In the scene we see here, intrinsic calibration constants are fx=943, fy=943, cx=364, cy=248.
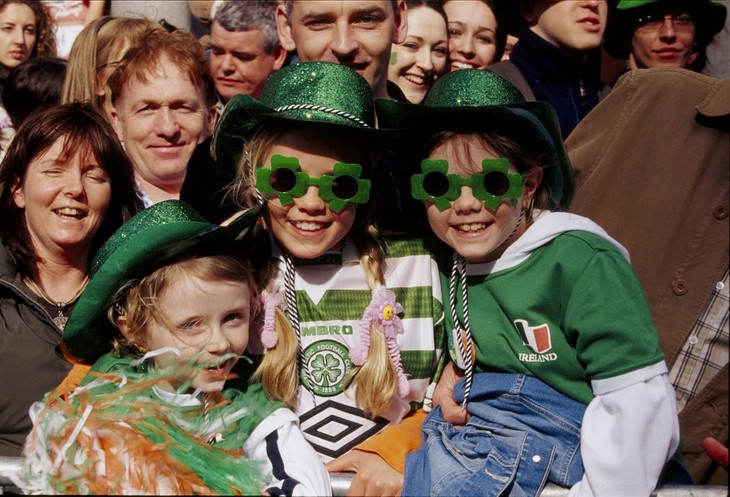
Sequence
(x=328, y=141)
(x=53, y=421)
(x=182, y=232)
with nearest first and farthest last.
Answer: (x=53, y=421) → (x=182, y=232) → (x=328, y=141)

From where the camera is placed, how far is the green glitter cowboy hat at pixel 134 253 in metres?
3.00

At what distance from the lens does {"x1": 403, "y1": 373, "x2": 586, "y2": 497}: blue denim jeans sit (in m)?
2.93

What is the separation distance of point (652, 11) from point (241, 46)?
6.99 ft

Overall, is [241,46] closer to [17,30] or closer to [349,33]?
[349,33]

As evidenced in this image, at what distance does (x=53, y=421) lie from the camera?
2.61 meters

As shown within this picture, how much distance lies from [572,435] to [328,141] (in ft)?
4.14

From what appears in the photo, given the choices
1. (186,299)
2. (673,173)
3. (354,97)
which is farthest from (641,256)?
(186,299)

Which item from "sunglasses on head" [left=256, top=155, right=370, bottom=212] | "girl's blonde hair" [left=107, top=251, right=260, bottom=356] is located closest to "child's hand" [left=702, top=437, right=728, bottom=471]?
"sunglasses on head" [left=256, top=155, right=370, bottom=212]

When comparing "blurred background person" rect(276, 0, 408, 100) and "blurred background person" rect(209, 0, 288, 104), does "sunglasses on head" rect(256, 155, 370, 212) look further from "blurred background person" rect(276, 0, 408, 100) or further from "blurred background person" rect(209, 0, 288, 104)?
"blurred background person" rect(209, 0, 288, 104)

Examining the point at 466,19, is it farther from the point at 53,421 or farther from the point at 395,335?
the point at 53,421

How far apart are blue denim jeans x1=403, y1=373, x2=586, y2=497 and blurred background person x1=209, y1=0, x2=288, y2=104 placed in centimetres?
257

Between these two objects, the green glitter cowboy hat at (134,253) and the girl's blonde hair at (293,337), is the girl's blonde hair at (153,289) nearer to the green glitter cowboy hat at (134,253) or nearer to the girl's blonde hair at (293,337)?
the green glitter cowboy hat at (134,253)

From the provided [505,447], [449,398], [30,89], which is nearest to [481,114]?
[449,398]

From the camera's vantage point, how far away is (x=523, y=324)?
121 inches
